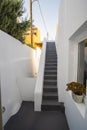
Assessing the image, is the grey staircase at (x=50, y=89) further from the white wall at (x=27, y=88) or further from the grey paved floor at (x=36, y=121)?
the white wall at (x=27, y=88)

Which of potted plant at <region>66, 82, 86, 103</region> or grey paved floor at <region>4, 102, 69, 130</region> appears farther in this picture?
grey paved floor at <region>4, 102, 69, 130</region>

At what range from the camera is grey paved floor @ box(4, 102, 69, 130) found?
2971 millimetres

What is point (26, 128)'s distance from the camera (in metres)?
2.92

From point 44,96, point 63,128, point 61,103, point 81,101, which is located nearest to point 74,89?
point 81,101

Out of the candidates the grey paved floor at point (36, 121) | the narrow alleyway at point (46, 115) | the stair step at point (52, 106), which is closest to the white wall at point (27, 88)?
the narrow alleyway at point (46, 115)

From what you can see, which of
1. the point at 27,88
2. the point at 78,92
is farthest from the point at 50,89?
the point at 78,92

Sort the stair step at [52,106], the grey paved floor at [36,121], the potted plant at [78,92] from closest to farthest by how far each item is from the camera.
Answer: the potted plant at [78,92], the grey paved floor at [36,121], the stair step at [52,106]

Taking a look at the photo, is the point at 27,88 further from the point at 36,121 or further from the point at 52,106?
the point at 36,121

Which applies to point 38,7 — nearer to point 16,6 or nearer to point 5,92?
point 16,6

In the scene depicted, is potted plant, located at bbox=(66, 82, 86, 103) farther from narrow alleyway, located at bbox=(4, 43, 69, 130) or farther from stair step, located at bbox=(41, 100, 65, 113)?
stair step, located at bbox=(41, 100, 65, 113)

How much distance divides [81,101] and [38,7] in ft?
29.0

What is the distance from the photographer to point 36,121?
3.23 metres

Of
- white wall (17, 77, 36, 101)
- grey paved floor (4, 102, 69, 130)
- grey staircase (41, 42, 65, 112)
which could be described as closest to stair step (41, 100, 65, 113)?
grey staircase (41, 42, 65, 112)

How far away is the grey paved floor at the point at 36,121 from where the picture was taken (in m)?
2.97
